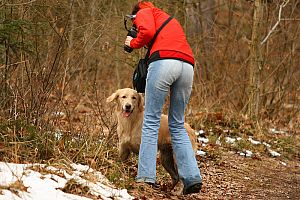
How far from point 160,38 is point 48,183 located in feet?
6.44

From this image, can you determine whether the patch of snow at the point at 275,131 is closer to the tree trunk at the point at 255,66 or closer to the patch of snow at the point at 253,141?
the tree trunk at the point at 255,66

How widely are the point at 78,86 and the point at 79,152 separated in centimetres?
472

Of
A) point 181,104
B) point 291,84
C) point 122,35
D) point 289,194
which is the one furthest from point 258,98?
point 181,104

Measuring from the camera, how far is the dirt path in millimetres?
7016

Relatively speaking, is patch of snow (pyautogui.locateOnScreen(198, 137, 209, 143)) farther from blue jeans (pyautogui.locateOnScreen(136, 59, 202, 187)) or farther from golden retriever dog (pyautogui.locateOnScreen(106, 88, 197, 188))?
blue jeans (pyautogui.locateOnScreen(136, 59, 202, 187))

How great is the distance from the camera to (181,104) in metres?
6.36

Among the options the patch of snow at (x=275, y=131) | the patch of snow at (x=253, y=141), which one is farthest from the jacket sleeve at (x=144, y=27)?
the patch of snow at (x=275, y=131)

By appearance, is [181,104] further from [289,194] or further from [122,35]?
[122,35]

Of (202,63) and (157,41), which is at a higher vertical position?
(157,41)

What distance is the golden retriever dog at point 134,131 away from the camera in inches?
273

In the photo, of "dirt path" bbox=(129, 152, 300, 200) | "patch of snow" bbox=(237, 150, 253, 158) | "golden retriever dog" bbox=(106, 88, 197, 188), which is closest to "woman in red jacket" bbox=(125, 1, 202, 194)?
"dirt path" bbox=(129, 152, 300, 200)

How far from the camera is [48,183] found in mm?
5234

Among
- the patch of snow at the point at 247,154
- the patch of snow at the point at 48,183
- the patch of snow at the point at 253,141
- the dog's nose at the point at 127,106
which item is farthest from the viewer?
the patch of snow at the point at 253,141

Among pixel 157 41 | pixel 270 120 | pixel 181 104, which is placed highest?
pixel 157 41
